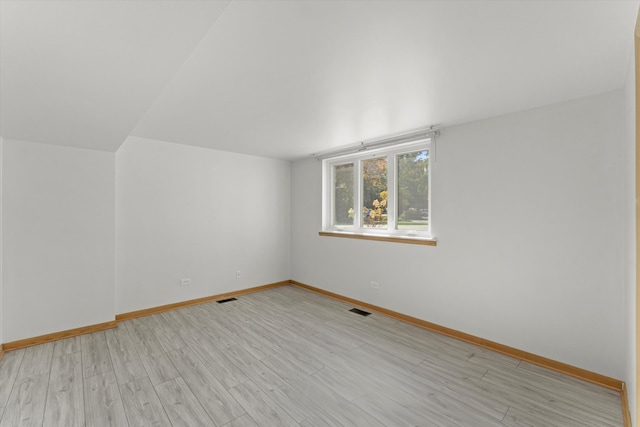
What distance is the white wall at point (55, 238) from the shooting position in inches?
109

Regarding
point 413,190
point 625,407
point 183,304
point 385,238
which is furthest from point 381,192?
point 183,304

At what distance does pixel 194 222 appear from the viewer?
4145mm

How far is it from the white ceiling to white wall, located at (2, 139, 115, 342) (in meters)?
0.37

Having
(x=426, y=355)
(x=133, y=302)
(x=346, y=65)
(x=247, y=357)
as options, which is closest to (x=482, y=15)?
(x=346, y=65)

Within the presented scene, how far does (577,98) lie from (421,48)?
1.71m

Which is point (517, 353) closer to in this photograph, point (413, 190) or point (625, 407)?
point (625, 407)

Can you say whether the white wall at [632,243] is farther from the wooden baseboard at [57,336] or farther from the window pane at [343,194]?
the wooden baseboard at [57,336]

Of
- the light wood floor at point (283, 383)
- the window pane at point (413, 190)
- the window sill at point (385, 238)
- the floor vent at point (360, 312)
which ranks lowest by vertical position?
the floor vent at point (360, 312)

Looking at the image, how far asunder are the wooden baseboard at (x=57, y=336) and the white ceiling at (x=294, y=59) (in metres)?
2.01

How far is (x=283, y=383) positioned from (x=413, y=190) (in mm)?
2625

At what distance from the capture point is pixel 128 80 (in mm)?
1630

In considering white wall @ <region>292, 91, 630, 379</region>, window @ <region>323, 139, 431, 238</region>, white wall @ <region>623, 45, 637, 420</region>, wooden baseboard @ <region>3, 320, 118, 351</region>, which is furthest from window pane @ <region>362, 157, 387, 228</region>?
wooden baseboard @ <region>3, 320, 118, 351</region>

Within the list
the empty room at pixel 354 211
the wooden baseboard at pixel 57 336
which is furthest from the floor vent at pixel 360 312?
the wooden baseboard at pixel 57 336

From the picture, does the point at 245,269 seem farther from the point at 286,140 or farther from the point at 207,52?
the point at 207,52
